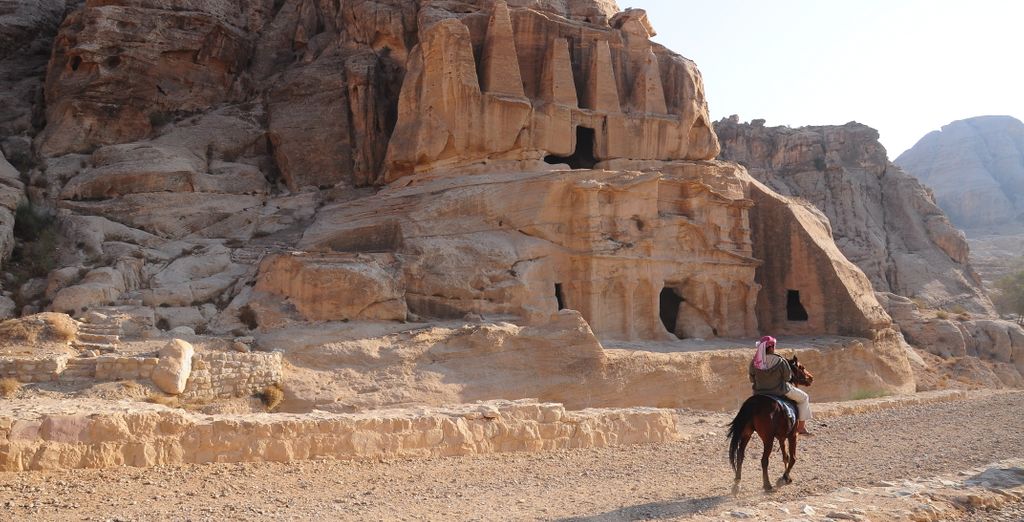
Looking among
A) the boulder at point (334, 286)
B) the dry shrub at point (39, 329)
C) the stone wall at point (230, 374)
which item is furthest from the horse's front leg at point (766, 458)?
the dry shrub at point (39, 329)

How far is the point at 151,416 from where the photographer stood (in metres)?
9.67

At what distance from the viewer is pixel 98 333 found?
15.8m

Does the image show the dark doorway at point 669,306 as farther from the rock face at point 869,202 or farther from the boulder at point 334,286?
the rock face at point 869,202

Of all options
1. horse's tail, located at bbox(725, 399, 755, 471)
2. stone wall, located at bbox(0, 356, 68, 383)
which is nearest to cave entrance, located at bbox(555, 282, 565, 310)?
stone wall, located at bbox(0, 356, 68, 383)

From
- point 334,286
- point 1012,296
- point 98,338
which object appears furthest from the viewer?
point 1012,296

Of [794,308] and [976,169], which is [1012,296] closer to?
[794,308]

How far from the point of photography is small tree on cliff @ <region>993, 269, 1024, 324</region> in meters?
49.3

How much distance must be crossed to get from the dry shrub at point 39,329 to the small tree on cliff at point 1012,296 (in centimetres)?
5193

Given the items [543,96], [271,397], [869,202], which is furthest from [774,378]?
[869,202]

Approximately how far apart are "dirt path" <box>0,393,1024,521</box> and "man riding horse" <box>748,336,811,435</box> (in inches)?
39.4

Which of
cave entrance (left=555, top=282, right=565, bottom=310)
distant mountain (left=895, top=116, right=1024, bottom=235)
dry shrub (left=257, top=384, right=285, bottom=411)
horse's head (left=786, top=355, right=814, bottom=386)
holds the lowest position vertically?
dry shrub (left=257, top=384, right=285, bottom=411)

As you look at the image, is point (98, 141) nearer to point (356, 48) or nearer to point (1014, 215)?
point (356, 48)

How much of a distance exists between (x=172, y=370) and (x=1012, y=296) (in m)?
53.1

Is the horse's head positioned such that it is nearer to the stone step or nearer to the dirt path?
the dirt path
